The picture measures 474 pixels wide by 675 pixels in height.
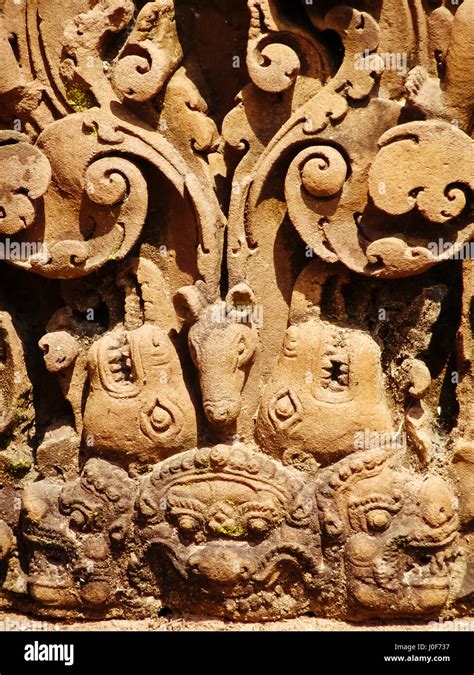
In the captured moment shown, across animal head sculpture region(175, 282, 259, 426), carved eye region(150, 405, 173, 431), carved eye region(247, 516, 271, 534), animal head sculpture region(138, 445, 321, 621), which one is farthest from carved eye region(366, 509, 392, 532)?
carved eye region(150, 405, 173, 431)

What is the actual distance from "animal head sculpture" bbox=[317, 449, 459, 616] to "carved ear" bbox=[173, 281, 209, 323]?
0.69 m

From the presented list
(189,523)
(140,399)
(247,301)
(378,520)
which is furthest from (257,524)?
(247,301)

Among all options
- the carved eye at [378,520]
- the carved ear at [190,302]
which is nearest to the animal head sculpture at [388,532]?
the carved eye at [378,520]

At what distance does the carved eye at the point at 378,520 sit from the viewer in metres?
4.19

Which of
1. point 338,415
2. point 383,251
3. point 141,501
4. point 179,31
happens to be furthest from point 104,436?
point 179,31

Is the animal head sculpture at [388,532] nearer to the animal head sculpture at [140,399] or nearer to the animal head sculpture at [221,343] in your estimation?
the animal head sculpture at [221,343]

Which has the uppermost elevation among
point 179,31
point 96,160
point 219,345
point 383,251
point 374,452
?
point 179,31

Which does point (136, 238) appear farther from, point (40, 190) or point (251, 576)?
point (251, 576)

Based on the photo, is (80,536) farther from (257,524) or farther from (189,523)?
(257,524)

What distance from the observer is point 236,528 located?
13.9 ft

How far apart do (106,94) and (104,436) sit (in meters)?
1.15

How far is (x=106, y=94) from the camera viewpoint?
436 centimetres

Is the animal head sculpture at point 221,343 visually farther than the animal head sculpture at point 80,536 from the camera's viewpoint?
No

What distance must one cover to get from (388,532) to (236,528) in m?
0.50
